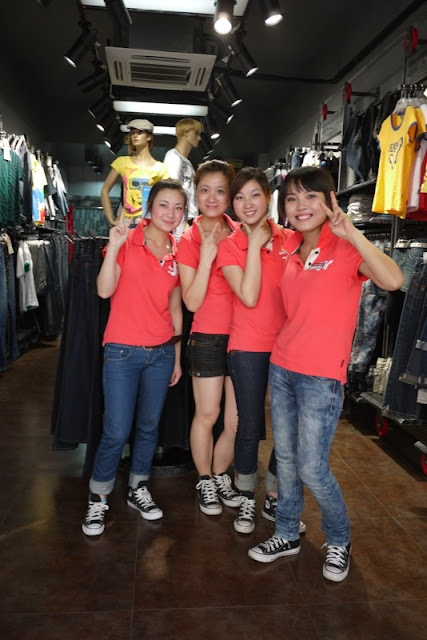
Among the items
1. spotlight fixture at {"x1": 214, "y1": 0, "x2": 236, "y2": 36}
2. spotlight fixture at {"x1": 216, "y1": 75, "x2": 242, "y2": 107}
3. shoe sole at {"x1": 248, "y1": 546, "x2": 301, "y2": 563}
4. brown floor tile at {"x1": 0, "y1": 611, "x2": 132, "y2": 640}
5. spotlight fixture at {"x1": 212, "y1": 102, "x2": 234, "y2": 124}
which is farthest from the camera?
spotlight fixture at {"x1": 212, "y1": 102, "x2": 234, "y2": 124}

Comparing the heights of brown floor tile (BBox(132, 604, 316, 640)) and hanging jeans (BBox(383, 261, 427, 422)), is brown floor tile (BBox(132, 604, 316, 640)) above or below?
below

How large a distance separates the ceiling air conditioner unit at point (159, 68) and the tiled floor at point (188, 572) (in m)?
4.17

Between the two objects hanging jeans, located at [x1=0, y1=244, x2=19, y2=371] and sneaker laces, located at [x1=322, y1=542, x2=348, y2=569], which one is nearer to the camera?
sneaker laces, located at [x1=322, y1=542, x2=348, y2=569]

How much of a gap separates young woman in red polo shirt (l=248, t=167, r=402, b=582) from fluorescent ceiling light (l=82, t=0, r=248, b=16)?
3.28 metres

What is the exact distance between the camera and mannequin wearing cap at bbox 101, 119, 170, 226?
158 inches

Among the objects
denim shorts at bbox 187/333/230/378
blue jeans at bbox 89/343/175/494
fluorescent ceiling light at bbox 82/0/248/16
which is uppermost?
fluorescent ceiling light at bbox 82/0/248/16

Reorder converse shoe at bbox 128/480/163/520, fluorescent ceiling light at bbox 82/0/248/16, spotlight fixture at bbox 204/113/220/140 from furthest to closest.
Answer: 1. spotlight fixture at bbox 204/113/220/140
2. fluorescent ceiling light at bbox 82/0/248/16
3. converse shoe at bbox 128/480/163/520

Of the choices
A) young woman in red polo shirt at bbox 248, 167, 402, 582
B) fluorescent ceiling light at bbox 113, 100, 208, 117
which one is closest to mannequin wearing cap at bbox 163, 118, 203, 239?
young woman in red polo shirt at bbox 248, 167, 402, 582

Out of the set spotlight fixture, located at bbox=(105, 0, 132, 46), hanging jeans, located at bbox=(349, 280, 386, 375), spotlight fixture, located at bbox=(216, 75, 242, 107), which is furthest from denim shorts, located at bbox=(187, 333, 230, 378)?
spotlight fixture, located at bbox=(216, 75, 242, 107)

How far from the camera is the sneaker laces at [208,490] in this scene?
8.99ft

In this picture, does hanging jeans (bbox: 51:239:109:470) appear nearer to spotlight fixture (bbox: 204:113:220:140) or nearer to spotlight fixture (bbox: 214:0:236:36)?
spotlight fixture (bbox: 214:0:236:36)

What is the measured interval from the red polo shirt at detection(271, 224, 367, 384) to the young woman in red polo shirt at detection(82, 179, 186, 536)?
2.30 ft

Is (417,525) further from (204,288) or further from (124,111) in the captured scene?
(124,111)

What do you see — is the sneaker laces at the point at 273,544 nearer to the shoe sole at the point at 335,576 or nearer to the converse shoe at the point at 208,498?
the shoe sole at the point at 335,576
